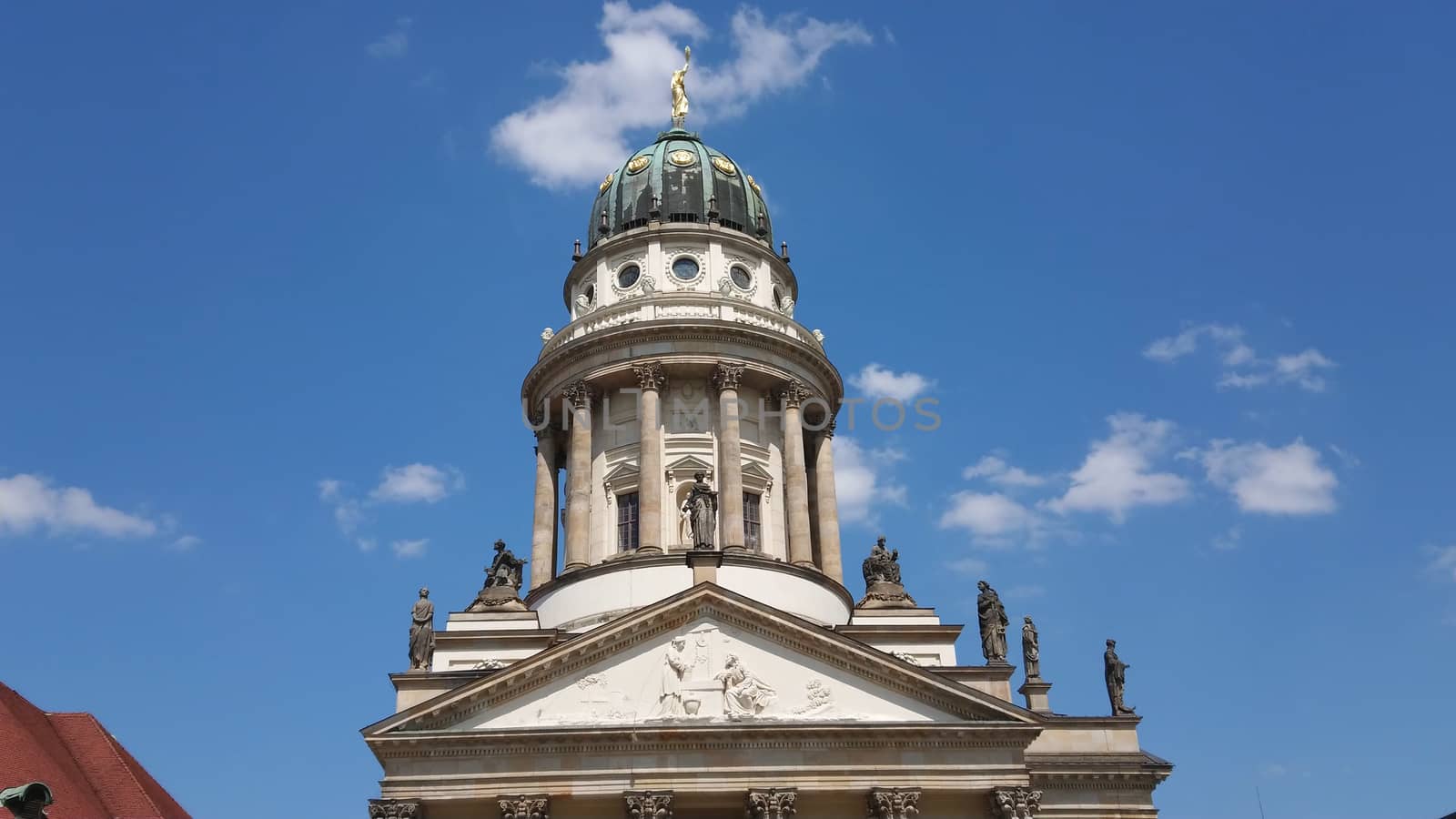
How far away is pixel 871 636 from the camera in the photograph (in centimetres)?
3925

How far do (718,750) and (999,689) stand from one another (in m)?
9.04

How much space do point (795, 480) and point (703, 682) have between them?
492 inches

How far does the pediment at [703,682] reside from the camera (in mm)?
32125

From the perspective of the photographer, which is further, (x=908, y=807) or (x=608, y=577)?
(x=608, y=577)

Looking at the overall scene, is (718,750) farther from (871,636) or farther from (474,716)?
(871,636)

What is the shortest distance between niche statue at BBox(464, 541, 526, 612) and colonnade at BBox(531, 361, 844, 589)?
166cm

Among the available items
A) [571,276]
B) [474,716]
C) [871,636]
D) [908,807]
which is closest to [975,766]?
[908,807]

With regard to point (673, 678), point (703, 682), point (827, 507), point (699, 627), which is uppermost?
point (827, 507)

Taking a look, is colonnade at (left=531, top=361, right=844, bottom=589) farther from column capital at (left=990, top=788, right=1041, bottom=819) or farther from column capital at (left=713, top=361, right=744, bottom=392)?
column capital at (left=990, top=788, right=1041, bottom=819)

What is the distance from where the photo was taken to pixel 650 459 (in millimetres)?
42938

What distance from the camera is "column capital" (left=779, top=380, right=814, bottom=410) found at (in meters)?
45.6

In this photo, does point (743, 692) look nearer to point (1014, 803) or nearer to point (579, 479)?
point (1014, 803)

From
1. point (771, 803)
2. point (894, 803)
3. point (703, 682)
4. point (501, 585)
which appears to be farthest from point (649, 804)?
point (501, 585)

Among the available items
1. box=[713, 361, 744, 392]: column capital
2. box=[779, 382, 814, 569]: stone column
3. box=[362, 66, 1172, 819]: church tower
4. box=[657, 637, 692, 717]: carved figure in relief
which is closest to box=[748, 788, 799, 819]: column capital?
box=[362, 66, 1172, 819]: church tower
